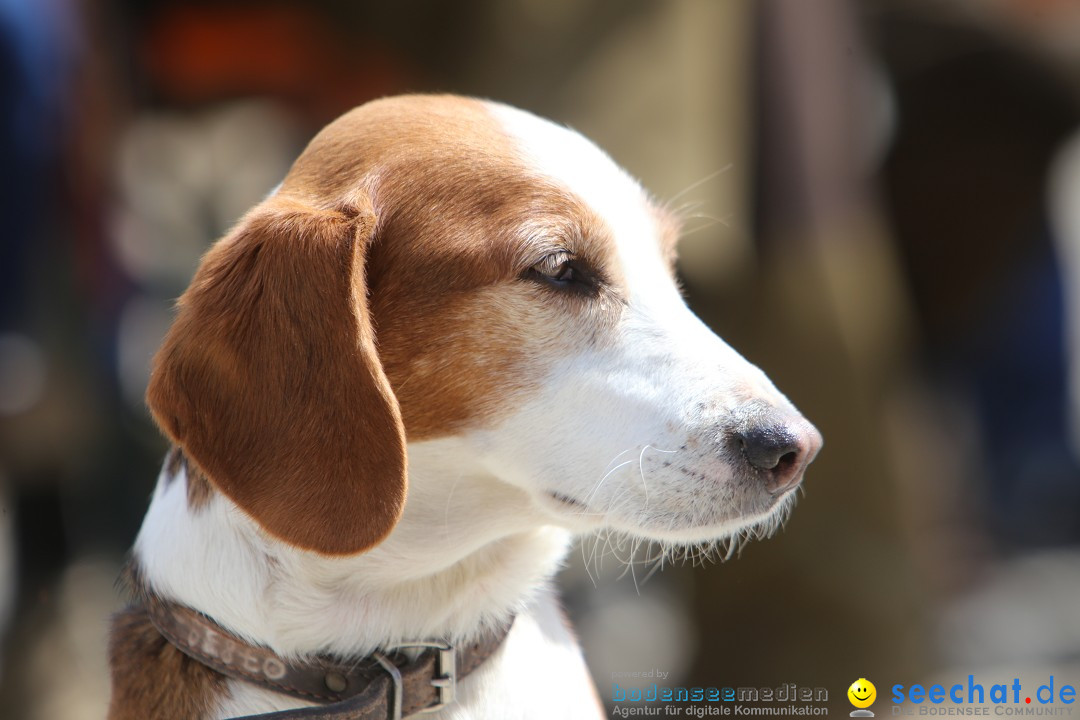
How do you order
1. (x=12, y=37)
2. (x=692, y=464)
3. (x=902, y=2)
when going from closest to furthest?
(x=692, y=464), (x=12, y=37), (x=902, y=2)

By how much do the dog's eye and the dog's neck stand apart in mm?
363

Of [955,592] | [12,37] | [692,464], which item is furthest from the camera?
[955,592]

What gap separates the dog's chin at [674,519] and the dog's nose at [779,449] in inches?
1.6

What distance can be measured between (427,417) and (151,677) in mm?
685

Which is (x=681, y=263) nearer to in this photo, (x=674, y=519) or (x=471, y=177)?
(x=471, y=177)

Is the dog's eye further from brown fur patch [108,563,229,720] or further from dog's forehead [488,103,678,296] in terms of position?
brown fur patch [108,563,229,720]

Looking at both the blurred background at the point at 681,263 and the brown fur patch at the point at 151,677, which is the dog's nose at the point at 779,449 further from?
the blurred background at the point at 681,263

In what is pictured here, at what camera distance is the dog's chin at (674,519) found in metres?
1.99

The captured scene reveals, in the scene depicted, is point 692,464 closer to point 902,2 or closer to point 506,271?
point 506,271

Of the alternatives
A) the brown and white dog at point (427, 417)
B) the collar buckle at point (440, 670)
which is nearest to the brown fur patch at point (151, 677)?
the brown and white dog at point (427, 417)

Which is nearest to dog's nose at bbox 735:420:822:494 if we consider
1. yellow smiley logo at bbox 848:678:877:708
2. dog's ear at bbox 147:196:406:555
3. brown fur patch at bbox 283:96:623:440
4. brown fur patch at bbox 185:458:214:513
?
brown fur patch at bbox 283:96:623:440

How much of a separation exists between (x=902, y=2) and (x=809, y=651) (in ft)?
12.7

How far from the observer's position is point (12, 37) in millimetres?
4410

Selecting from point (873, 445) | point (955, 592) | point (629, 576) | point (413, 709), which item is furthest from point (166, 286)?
point (955, 592)
